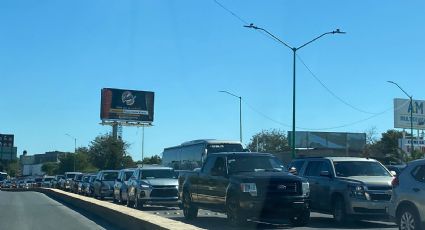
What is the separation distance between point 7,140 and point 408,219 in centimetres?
10774

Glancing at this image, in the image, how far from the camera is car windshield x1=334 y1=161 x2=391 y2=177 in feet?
54.6

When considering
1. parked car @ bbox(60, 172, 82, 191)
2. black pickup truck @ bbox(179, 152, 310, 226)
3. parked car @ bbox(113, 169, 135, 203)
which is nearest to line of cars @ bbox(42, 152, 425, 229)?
black pickup truck @ bbox(179, 152, 310, 226)

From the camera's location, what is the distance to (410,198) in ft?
40.3

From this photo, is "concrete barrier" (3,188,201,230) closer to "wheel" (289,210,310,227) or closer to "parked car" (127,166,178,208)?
"parked car" (127,166,178,208)

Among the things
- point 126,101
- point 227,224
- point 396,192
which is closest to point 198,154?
point 227,224

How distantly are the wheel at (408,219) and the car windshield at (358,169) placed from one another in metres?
3.98

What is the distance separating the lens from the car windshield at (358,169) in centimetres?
1666

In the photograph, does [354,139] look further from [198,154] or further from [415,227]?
[415,227]

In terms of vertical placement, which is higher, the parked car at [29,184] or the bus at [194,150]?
the bus at [194,150]

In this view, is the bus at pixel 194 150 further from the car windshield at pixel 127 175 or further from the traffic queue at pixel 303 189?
the traffic queue at pixel 303 189

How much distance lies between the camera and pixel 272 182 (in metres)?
14.6

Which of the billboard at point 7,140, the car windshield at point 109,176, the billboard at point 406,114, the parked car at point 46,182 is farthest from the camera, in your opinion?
the billboard at point 7,140

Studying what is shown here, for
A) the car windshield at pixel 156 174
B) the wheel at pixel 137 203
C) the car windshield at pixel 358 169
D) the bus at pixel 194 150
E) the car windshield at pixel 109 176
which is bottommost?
the wheel at pixel 137 203

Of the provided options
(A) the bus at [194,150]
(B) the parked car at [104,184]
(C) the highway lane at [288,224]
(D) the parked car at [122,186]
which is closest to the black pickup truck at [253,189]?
(C) the highway lane at [288,224]
